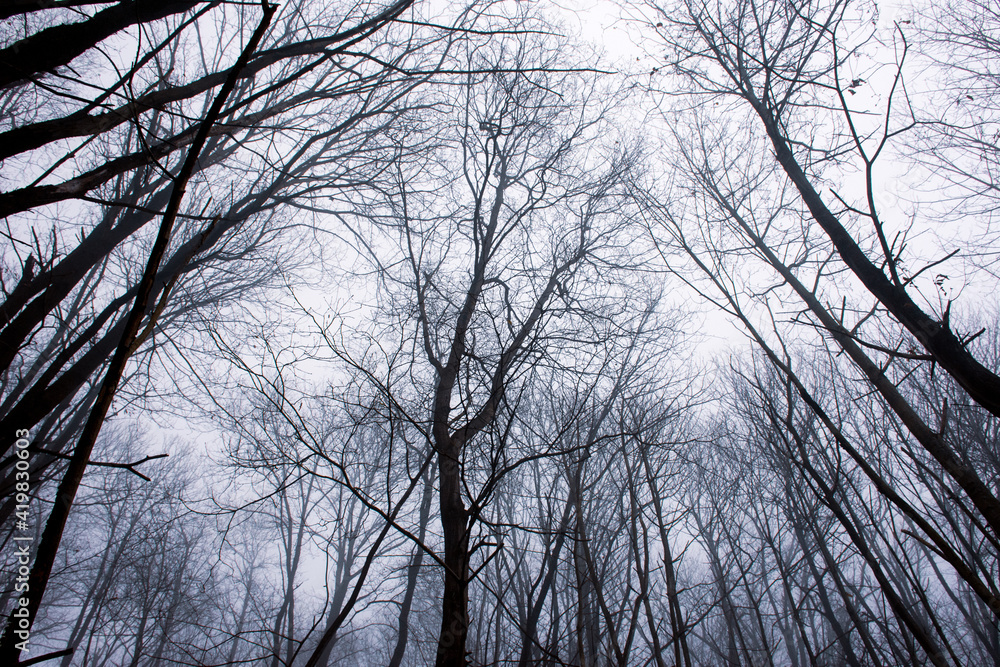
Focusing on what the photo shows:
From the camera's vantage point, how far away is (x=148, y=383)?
5.98 metres

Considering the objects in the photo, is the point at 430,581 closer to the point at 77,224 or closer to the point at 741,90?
the point at 77,224

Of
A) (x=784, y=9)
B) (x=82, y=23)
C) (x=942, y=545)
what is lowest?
(x=942, y=545)

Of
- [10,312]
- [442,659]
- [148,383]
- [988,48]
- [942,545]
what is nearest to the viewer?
[942,545]

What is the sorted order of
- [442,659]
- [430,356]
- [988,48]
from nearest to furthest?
[442,659]
[430,356]
[988,48]

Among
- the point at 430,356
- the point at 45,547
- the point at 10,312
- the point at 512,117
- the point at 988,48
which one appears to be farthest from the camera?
the point at 988,48

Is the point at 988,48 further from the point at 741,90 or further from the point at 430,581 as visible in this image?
the point at 430,581

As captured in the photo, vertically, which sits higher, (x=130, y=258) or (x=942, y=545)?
(x=130, y=258)

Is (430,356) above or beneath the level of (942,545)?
above

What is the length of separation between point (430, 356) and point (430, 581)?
423 inches

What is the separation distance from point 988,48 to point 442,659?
1059 centimetres

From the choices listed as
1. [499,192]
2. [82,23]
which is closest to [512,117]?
[499,192]

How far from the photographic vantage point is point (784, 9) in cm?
395

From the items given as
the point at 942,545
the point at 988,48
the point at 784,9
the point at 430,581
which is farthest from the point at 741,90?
the point at 430,581

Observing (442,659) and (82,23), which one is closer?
(82,23)
